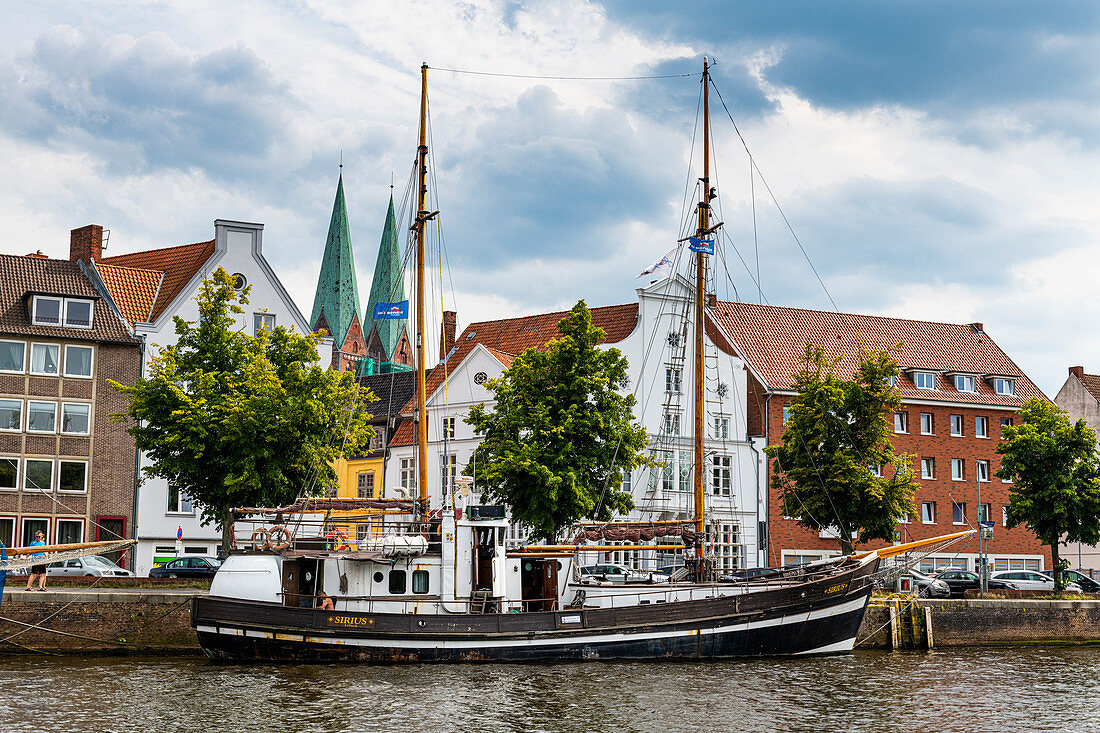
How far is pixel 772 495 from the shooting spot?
65.1m

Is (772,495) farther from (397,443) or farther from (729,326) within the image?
(397,443)

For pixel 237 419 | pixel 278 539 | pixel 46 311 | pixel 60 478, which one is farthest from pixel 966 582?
pixel 46 311

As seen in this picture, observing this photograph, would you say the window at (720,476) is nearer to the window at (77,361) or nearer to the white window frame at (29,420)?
the window at (77,361)

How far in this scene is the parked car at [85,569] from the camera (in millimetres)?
46319

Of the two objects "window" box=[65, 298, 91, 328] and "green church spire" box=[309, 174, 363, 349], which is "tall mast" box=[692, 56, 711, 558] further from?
"green church spire" box=[309, 174, 363, 349]

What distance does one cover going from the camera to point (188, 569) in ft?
160

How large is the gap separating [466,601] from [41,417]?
27.1 metres

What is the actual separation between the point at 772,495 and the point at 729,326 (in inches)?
405

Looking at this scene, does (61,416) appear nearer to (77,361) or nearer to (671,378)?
(77,361)

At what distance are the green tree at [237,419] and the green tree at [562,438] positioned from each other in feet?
17.1

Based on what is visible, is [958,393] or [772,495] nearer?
[772,495]

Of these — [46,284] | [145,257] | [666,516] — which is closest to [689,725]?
[666,516]

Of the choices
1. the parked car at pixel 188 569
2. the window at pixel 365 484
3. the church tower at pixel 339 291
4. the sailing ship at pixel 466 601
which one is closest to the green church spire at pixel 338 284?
the church tower at pixel 339 291

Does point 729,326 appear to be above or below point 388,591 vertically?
above
